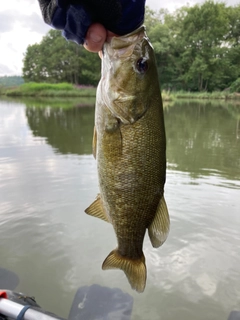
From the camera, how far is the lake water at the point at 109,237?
10.7 ft

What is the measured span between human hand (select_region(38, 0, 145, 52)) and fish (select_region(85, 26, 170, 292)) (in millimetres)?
64

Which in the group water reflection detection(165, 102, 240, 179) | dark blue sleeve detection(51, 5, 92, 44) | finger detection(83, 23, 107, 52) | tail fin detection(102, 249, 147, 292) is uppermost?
dark blue sleeve detection(51, 5, 92, 44)

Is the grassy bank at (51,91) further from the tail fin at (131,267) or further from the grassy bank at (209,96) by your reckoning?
the tail fin at (131,267)

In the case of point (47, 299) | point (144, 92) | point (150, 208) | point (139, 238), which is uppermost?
point (144, 92)

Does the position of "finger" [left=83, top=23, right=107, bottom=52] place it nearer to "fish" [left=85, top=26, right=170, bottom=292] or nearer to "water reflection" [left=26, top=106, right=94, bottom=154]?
"fish" [left=85, top=26, right=170, bottom=292]

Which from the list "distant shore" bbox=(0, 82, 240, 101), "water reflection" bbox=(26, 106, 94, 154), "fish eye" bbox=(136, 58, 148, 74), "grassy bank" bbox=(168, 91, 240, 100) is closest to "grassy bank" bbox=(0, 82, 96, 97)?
"distant shore" bbox=(0, 82, 240, 101)

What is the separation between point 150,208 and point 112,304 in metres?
1.70

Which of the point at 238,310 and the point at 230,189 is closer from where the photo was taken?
the point at 238,310

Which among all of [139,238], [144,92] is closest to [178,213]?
[139,238]

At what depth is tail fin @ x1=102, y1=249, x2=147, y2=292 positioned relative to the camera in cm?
173

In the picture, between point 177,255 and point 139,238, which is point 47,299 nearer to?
point 177,255

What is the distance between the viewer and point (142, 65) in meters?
1.55

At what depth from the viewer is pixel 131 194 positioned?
64.5 inches

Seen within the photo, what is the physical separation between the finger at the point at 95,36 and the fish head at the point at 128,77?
0.04 meters
